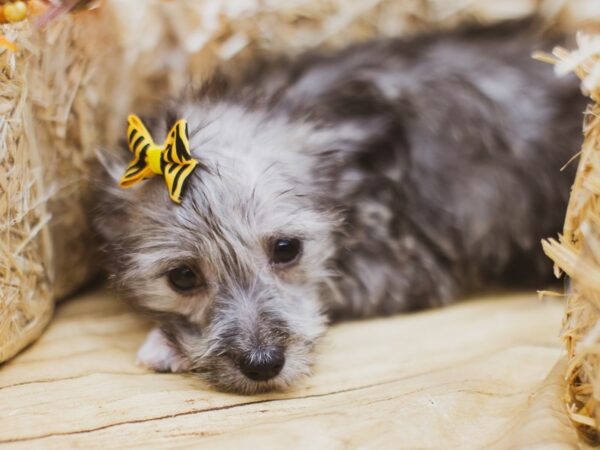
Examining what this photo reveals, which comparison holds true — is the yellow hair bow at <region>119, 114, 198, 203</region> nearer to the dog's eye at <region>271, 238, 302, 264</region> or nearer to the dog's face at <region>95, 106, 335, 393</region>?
the dog's face at <region>95, 106, 335, 393</region>

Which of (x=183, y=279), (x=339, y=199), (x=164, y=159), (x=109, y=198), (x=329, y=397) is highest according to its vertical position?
(x=164, y=159)


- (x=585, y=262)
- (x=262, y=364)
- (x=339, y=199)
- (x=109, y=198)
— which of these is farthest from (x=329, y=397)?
(x=109, y=198)

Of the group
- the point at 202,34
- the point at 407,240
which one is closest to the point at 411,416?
the point at 407,240

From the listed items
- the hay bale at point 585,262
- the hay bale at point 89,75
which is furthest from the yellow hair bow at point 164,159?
the hay bale at point 585,262

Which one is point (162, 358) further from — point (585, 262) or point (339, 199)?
point (585, 262)

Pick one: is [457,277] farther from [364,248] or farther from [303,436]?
[303,436]
